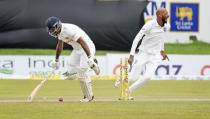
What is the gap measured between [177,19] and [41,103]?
21.1 m

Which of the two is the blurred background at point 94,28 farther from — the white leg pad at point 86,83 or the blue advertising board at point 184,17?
the white leg pad at point 86,83

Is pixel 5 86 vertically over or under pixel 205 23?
under

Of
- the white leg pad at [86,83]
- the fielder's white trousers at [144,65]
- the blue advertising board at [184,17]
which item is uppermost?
the blue advertising board at [184,17]

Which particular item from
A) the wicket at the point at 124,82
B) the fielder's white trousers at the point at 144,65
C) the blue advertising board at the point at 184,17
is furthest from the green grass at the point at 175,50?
the wicket at the point at 124,82

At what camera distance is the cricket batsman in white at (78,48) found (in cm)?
1205

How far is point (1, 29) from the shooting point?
2588cm

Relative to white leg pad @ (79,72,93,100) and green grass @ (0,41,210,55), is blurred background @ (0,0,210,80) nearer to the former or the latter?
green grass @ (0,41,210,55)

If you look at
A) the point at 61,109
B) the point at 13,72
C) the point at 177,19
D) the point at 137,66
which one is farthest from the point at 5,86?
the point at 177,19

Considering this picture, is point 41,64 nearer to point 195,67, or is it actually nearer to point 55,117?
point 195,67

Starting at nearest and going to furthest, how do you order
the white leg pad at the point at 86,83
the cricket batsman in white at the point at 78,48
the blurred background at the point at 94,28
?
the cricket batsman in white at the point at 78,48
the white leg pad at the point at 86,83
the blurred background at the point at 94,28

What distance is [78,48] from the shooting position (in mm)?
12438

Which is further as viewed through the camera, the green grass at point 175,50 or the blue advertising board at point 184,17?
the blue advertising board at point 184,17

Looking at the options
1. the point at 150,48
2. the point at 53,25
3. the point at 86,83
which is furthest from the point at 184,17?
the point at 53,25

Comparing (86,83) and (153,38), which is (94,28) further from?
(86,83)
